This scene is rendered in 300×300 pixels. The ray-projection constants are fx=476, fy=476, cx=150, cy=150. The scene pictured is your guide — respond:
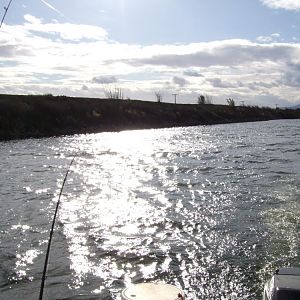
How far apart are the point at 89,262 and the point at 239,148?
74.0 ft

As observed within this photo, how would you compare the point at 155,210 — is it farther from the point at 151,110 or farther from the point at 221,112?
the point at 221,112

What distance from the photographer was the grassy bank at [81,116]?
41500 mm

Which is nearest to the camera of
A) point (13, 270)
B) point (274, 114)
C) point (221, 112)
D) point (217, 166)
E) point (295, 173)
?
point (13, 270)

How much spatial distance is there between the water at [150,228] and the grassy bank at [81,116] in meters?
20.0

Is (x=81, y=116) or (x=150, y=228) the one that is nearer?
(x=150, y=228)

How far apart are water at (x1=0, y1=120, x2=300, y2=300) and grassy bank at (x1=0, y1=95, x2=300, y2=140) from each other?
65.7ft

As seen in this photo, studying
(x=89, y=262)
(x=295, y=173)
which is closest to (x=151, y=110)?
(x=295, y=173)

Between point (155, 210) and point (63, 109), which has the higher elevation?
point (63, 109)

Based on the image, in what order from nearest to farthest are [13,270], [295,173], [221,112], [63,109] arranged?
[13,270] → [295,173] → [63,109] → [221,112]

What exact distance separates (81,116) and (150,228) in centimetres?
3885

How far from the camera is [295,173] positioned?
18.8 meters

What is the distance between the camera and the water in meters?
8.02

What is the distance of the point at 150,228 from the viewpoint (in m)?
11.2

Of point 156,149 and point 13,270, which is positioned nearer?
point 13,270
